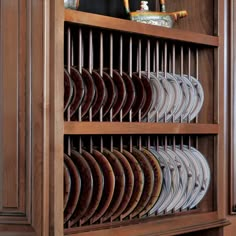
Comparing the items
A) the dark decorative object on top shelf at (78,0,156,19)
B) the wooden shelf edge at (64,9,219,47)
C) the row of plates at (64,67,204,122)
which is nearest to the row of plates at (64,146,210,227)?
the row of plates at (64,67,204,122)

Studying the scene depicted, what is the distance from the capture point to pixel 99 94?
1.73m

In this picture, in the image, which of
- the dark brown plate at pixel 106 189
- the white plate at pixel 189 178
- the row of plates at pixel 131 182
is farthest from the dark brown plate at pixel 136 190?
the white plate at pixel 189 178

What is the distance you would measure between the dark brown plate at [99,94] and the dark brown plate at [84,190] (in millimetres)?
156

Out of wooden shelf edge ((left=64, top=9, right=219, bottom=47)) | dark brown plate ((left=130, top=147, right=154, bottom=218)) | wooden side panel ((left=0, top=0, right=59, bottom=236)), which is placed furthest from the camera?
dark brown plate ((left=130, top=147, right=154, bottom=218))

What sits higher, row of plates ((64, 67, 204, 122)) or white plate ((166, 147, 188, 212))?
row of plates ((64, 67, 204, 122))

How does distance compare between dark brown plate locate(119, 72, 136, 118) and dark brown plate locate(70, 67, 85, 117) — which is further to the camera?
dark brown plate locate(119, 72, 136, 118)

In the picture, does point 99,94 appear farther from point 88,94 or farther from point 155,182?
point 155,182

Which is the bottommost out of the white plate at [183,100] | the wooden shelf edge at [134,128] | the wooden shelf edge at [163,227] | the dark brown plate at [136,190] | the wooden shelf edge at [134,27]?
the wooden shelf edge at [163,227]

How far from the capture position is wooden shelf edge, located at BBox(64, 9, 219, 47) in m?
1.61

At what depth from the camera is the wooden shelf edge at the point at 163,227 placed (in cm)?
167

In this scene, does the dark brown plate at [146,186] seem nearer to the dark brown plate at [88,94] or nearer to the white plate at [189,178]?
the white plate at [189,178]

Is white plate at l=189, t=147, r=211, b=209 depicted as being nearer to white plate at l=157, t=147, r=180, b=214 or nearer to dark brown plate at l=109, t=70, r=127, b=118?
white plate at l=157, t=147, r=180, b=214

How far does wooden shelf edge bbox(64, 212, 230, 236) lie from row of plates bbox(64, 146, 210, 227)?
51mm

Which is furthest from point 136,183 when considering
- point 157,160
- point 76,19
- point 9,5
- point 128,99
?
point 9,5
